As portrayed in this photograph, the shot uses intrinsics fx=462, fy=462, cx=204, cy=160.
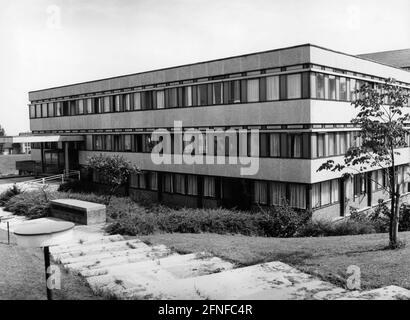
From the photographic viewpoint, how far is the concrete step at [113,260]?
11781mm

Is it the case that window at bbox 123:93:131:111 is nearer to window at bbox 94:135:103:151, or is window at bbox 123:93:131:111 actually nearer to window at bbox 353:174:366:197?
window at bbox 94:135:103:151

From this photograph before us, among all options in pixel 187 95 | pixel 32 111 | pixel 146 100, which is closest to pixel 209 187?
pixel 187 95

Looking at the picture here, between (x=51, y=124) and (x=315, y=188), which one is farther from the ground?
(x=51, y=124)

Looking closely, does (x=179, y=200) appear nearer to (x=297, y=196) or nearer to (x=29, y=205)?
(x=297, y=196)

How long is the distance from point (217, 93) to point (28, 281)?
712 inches

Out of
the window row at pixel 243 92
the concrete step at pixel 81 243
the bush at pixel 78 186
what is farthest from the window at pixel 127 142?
the concrete step at pixel 81 243

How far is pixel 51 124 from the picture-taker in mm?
41812

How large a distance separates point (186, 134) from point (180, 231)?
10.9 m

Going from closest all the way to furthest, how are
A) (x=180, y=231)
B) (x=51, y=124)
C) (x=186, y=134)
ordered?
1. (x=180, y=231)
2. (x=186, y=134)
3. (x=51, y=124)

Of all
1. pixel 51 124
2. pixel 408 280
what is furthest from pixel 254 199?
pixel 51 124

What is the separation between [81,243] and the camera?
16.6 metres

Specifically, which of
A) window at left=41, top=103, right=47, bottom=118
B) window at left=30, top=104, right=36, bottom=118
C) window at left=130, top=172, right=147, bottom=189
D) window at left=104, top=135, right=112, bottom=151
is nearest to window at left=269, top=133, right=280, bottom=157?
window at left=130, top=172, right=147, bottom=189

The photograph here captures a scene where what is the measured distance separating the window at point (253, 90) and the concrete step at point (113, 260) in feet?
40.1
